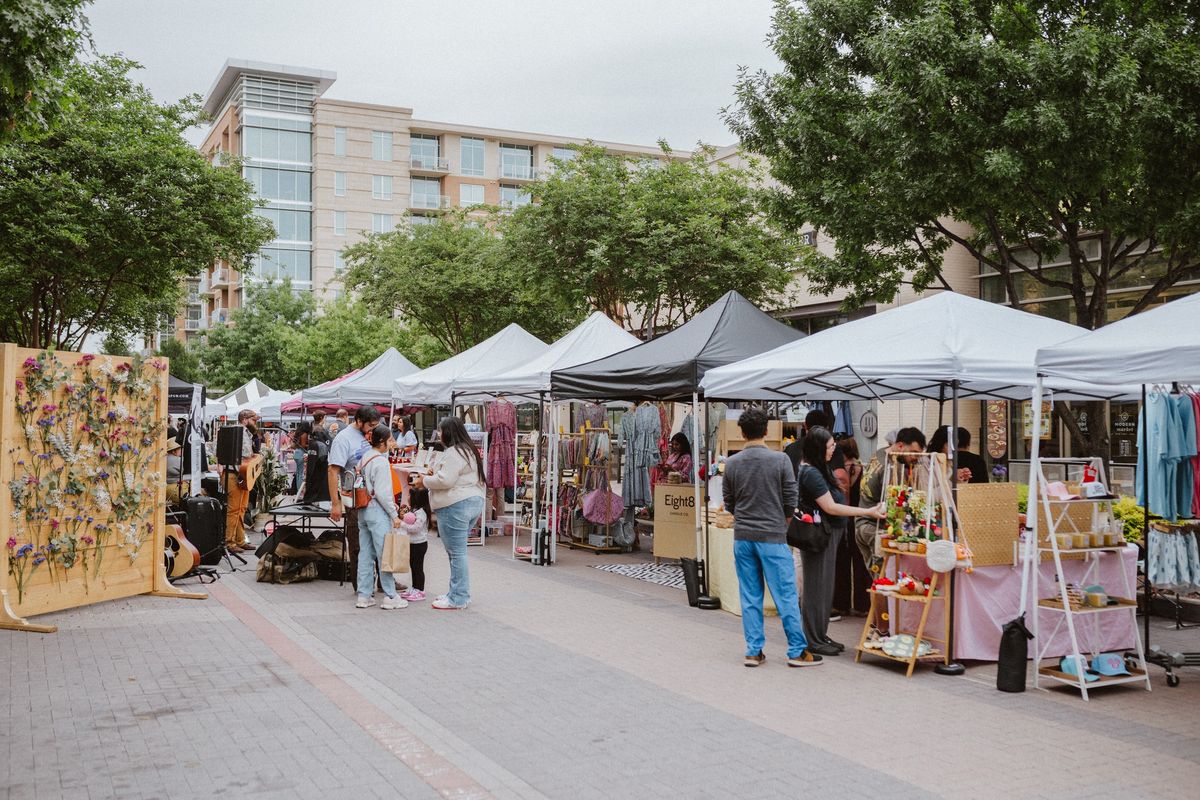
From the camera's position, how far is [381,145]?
218ft

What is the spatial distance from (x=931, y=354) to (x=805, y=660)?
2593 mm

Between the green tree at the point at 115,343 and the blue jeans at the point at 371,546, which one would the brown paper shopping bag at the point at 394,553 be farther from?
the green tree at the point at 115,343

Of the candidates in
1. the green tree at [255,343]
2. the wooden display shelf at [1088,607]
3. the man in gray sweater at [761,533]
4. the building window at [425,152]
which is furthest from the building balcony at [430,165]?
the wooden display shelf at [1088,607]

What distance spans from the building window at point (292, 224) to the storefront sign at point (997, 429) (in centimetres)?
5360

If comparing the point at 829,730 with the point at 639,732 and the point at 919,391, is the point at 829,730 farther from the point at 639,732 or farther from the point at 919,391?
the point at 919,391

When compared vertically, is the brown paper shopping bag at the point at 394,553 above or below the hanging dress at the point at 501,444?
below

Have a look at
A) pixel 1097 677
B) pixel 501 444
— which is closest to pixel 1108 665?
pixel 1097 677

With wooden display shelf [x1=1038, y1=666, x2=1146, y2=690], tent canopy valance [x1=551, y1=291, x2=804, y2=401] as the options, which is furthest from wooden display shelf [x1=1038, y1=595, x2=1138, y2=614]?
tent canopy valance [x1=551, y1=291, x2=804, y2=401]

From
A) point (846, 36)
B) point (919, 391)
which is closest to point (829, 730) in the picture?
point (919, 391)

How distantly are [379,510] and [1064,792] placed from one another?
261 inches

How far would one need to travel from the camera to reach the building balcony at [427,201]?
67.7 metres

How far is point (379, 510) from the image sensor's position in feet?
32.3

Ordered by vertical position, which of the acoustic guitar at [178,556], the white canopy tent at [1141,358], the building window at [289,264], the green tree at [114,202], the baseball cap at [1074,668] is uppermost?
the building window at [289,264]

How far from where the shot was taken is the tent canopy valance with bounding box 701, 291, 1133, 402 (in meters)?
8.01
